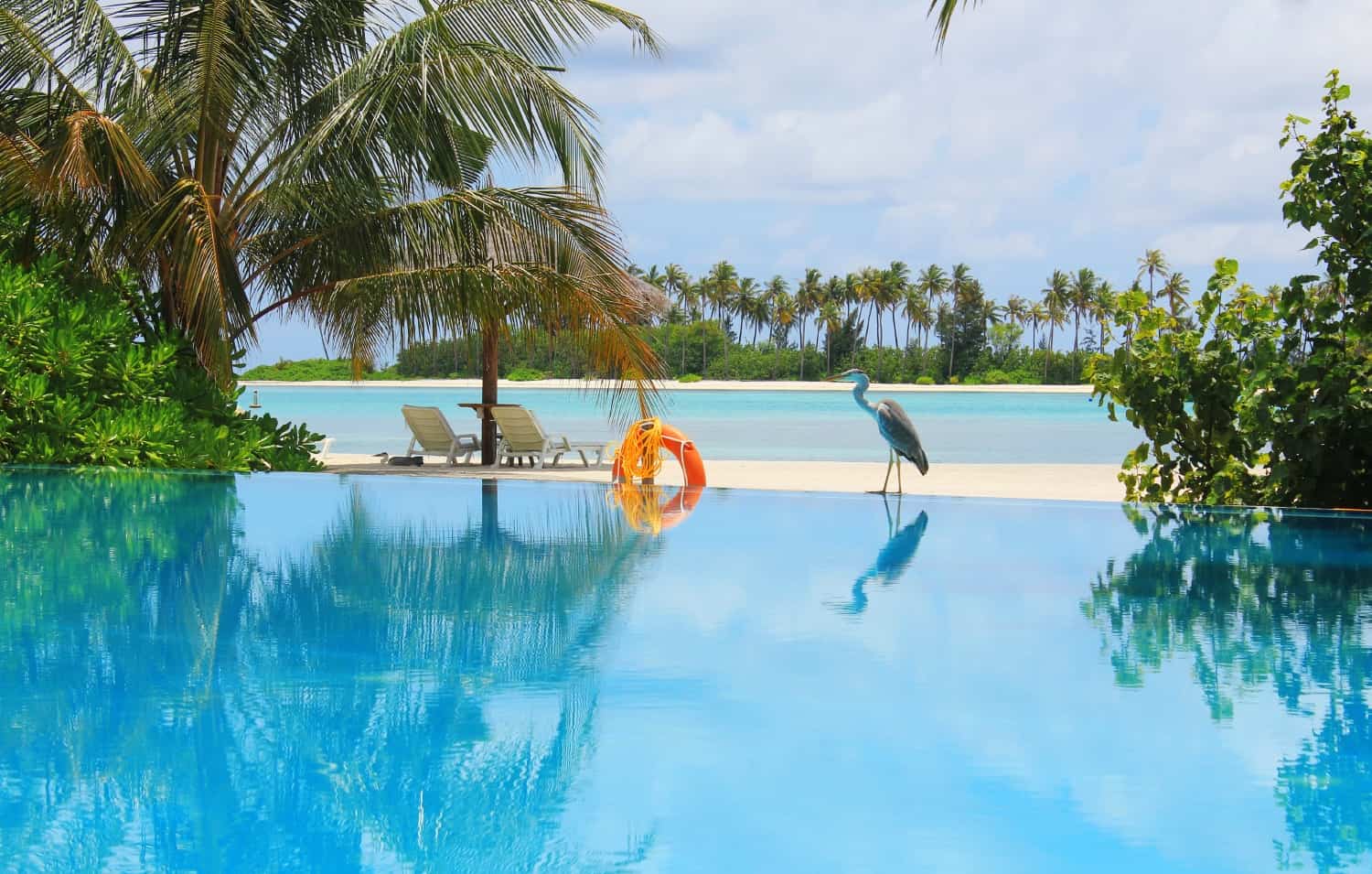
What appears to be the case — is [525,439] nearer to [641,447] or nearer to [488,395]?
[488,395]

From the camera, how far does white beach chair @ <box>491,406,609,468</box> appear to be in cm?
1419

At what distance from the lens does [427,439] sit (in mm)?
15016

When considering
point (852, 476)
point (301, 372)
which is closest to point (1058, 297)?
point (301, 372)

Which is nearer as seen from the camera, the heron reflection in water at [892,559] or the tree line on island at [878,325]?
the heron reflection in water at [892,559]

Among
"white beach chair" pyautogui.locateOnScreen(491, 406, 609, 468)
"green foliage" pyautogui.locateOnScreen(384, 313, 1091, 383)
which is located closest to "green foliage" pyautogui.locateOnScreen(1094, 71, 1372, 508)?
"white beach chair" pyautogui.locateOnScreen(491, 406, 609, 468)

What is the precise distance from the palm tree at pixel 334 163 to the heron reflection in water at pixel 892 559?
3973 mm

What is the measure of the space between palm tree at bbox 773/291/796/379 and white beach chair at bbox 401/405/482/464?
72.4 meters

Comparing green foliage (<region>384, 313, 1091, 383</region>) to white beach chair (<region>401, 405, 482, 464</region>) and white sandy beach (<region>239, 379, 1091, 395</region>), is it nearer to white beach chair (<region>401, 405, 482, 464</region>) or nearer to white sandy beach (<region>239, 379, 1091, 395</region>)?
white sandy beach (<region>239, 379, 1091, 395</region>)

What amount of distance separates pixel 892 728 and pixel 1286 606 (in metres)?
2.67

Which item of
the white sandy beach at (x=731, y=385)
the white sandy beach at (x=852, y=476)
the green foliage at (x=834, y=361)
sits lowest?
the white sandy beach at (x=852, y=476)

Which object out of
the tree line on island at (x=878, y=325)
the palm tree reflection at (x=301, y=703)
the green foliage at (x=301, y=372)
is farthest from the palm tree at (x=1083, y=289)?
the palm tree reflection at (x=301, y=703)

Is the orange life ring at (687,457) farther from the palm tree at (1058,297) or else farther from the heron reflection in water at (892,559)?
the palm tree at (1058,297)

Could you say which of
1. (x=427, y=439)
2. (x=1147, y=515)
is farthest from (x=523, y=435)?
(x=1147, y=515)

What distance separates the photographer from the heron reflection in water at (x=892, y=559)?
222 inches
